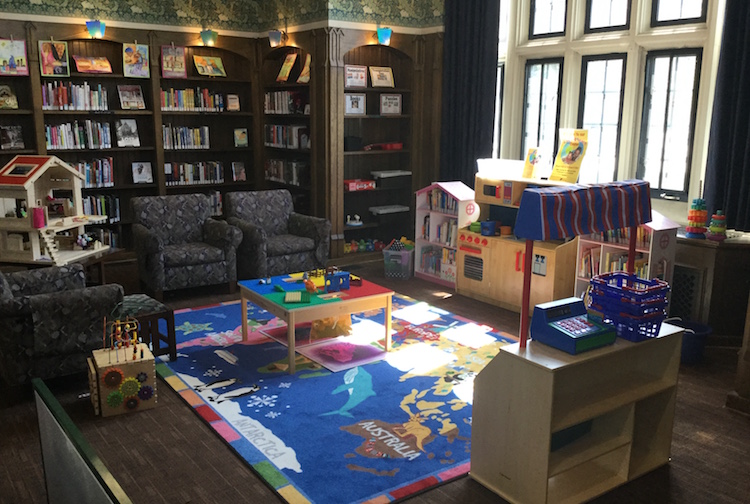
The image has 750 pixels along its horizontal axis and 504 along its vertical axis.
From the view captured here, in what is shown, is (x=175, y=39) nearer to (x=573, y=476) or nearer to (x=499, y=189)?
(x=499, y=189)

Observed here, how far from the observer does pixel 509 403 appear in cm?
332

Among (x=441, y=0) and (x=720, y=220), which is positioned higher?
(x=441, y=0)

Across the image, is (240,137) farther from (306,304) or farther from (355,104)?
(306,304)

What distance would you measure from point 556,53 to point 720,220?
256cm

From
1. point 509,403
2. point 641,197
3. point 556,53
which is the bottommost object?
point 509,403

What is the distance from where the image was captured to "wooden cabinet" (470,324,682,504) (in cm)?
322

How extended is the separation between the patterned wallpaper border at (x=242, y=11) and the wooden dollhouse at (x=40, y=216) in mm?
2418

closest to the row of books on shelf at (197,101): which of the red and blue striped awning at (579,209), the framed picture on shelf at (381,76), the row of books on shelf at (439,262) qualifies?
the framed picture on shelf at (381,76)

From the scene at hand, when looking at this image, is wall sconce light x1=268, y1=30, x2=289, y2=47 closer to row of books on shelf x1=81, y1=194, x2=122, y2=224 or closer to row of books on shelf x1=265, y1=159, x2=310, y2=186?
row of books on shelf x1=265, y1=159, x2=310, y2=186

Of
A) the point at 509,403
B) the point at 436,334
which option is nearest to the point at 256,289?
the point at 436,334

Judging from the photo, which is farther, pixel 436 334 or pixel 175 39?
pixel 175 39

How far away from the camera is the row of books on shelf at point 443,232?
721cm

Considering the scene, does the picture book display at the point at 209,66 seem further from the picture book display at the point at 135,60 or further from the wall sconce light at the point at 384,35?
the wall sconce light at the point at 384,35

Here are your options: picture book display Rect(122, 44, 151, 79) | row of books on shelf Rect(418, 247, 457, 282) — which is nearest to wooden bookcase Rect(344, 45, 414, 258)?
row of books on shelf Rect(418, 247, 457, 282)
